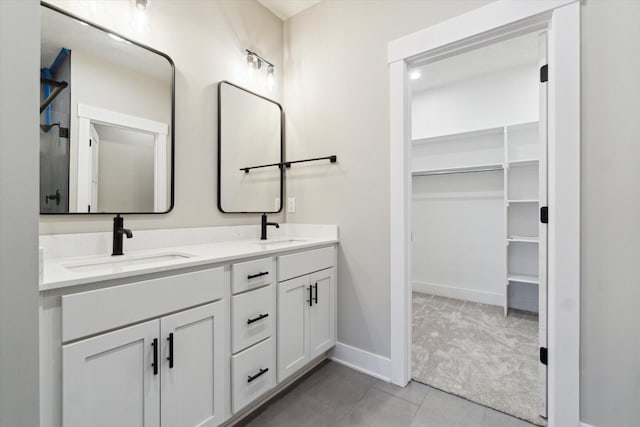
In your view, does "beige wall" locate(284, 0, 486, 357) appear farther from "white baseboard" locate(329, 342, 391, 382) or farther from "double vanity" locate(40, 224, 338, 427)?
"double vanity" locate(40, 224, 338, 427)

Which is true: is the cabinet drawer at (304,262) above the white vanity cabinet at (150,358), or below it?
above

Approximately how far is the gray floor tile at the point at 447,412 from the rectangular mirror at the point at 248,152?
5.63 ft

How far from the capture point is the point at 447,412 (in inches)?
61.9

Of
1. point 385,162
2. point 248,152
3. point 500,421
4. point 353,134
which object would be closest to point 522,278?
point 500,421

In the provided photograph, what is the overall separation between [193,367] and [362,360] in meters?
1.22

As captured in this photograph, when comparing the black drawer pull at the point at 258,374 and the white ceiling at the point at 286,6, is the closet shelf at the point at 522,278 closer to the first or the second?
the black drawer pull at the point at 258,374

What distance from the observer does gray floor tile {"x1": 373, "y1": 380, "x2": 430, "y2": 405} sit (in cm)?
169

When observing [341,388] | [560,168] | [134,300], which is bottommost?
[341,388]

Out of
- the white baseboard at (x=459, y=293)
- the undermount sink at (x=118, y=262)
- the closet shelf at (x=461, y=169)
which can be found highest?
the closet shelf at (x=461, y=169)

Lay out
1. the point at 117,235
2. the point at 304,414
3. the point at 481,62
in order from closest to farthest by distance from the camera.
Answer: the point at 117,235
the point at 304,414
the point at 481,62

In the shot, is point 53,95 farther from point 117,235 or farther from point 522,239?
point 522,239

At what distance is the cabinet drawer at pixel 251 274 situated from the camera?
1394mm

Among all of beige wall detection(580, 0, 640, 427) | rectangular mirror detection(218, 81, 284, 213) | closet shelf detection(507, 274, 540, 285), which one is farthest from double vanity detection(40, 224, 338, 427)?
closet shelf detection(507, 274, 540, 285)

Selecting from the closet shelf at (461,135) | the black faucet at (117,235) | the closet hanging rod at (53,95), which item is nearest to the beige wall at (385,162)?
the black faucet at (117,235)
